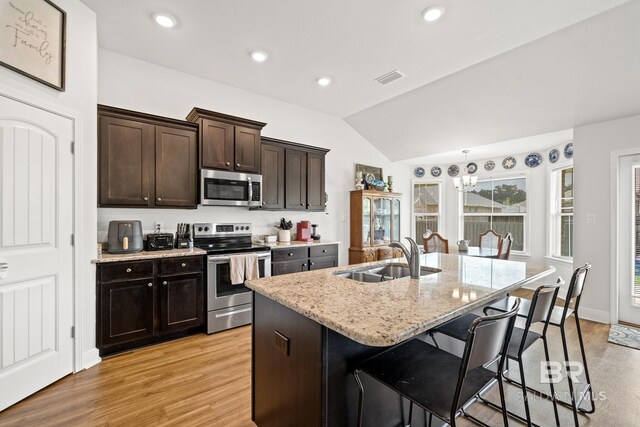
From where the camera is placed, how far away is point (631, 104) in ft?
10.2

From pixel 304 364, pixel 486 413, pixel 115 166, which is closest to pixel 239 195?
pixel 115 166

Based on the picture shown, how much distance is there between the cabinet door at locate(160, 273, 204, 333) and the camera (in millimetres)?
2805

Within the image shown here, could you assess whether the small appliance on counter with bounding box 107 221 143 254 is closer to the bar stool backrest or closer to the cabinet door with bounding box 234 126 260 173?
the cabinet door with bounding box 234 126 260 173

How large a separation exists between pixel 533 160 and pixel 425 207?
2.19 meters

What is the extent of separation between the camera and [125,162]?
2.85m

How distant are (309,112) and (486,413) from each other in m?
4.30

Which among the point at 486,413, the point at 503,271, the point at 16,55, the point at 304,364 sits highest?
the point at 16,55

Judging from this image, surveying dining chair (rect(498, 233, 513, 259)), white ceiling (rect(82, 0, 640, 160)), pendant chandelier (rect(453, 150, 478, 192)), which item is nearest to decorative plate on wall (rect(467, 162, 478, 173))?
pendant chandelier (rect(453, 150, 478, 192))

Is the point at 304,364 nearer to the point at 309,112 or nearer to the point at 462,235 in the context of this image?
the point at 309,112

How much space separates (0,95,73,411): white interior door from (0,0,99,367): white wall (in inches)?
3.5

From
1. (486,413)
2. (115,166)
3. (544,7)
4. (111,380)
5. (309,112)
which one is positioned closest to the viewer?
(486,413)

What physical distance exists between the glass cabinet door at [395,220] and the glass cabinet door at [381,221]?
0.09 m

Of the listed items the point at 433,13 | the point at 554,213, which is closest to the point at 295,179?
the point at 433,13

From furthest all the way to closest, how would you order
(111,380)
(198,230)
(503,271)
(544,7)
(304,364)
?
(198,230)
(544,7)
(111,380)
(503,271)
(304,364)
